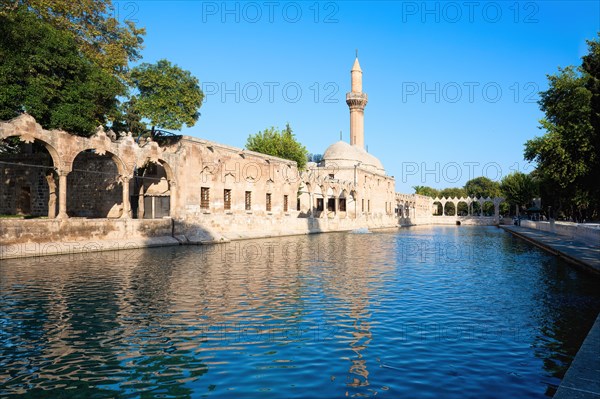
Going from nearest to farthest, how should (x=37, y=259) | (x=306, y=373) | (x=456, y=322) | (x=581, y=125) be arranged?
(x=306, y=373) < (x=456, y=322) < (x=37, y=259) < (x=581, y=125)

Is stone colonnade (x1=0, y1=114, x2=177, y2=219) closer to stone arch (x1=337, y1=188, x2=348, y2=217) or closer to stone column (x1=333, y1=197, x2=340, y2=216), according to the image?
stone column (x1=333, y1=197, x2=340, y2=216)

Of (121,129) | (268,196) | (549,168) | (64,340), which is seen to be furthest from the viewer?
(268,196)

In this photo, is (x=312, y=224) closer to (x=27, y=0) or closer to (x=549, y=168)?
(x=549, y=168)

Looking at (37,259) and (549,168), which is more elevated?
(549,168)

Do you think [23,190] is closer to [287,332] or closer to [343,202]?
[287,332]

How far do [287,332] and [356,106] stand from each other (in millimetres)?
64181

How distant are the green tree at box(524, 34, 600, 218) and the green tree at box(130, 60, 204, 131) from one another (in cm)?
2198

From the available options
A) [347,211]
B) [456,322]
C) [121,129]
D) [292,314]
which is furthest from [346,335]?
[347,211]

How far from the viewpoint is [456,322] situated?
8688 mm

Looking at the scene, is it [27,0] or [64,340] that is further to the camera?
[27,0]

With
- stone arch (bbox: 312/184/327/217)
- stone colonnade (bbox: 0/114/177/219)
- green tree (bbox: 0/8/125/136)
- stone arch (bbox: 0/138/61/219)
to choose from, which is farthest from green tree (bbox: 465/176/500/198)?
green tree (bbox: 0/8/125/136)

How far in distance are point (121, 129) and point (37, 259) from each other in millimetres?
17426

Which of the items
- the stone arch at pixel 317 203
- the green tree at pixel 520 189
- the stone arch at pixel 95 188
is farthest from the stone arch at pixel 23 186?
the green tree at pixel 520 189

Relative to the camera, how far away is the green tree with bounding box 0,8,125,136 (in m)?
20.8
